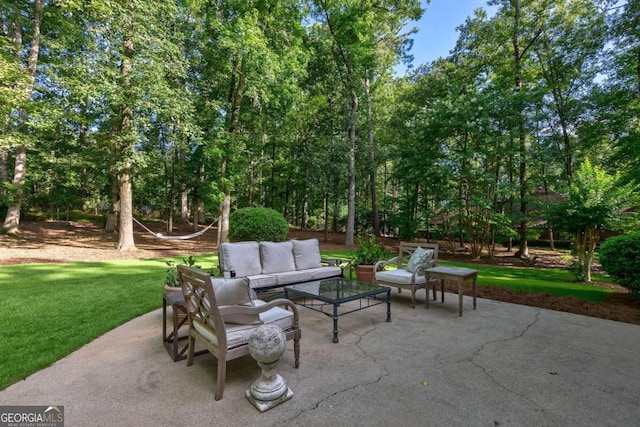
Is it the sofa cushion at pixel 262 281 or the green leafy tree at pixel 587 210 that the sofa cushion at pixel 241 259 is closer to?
the sofa cushion at pixel 262 281

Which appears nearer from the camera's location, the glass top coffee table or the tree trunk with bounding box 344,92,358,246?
the glass top coffee table

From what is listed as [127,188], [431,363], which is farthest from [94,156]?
[431,363]

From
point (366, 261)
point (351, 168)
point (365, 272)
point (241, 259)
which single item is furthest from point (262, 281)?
point (351, 168)

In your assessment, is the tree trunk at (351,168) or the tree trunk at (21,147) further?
the tree trunk at (351,168)

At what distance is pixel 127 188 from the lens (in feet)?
27.4

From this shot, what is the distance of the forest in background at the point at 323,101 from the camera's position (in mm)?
7500

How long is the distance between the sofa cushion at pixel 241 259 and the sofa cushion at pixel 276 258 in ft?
0.35

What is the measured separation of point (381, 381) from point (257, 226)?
555cm

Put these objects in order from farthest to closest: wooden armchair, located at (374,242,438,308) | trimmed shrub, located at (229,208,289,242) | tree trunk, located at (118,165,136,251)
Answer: tree trunk, located at (118,165,136,251)
trimmed shrub, located at (229,208,289,242)
wooden armchair, located at (374,242,438,308)

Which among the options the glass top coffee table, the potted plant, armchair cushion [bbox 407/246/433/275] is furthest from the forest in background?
the glass top coffee table

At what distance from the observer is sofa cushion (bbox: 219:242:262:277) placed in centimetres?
402

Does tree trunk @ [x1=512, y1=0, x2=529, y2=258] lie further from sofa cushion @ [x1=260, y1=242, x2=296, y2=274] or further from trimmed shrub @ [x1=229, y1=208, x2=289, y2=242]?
sofa cushion @ [x1=260, y1=242, x2=296, y2=274]

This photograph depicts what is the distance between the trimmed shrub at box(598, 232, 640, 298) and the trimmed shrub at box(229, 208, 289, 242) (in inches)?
255

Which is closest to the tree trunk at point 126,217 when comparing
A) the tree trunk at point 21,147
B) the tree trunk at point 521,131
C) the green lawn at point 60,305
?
the green lawn at point 60,305
